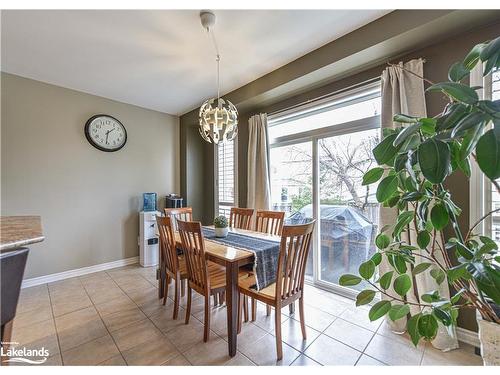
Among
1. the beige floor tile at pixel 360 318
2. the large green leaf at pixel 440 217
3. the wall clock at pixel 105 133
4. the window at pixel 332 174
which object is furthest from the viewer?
the wall clock at pixel 105 133

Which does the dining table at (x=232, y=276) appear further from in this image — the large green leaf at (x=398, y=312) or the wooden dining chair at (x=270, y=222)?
the large green leaf at (x=398, y=312)

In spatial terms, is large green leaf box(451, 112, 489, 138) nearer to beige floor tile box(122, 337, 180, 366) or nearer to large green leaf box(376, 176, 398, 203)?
large green leaf box(376, 176, 398, 203)

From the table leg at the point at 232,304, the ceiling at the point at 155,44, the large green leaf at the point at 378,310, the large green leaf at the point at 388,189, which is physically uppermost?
the ceiling at the point at 155,44

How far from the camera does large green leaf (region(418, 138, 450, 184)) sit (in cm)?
84

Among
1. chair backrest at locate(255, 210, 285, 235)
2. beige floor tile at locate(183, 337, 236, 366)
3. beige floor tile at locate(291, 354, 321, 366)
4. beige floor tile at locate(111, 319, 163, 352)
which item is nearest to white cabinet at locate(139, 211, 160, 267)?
beige floor tile at locate(111, 319, 163, 352)

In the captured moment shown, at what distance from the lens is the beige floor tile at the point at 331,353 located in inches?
65.8

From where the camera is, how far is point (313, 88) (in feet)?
9.27

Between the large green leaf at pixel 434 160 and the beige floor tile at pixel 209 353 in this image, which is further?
the beige floor tile at pixel 209 353

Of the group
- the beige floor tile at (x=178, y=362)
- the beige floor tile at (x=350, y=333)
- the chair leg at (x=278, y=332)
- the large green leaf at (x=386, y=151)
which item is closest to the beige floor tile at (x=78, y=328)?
the beige floor tile at (x=178, y=362)

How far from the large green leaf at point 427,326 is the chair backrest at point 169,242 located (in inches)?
71.7

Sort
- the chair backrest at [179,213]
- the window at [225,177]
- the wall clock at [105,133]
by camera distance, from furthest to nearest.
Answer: the window at [225,177] → the wall clock at [105,133] → the chair backrest at [179,213]

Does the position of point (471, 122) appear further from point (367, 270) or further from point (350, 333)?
point (350, 333)

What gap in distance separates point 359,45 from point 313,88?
803 mm

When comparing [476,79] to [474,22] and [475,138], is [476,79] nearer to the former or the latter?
[474,22]
